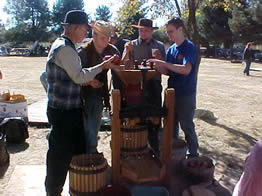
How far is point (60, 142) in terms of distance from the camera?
9.84 feet

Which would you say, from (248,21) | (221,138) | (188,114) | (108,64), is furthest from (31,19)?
(108,64)

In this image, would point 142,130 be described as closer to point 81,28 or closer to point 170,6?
point 81,28

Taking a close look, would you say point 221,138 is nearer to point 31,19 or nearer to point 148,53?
point 148,53

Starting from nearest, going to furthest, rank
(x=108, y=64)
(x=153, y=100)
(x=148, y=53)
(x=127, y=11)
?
(x=108, y=64)
(x=153, y=100)
(x=148, y=53)
(x=127, y=11)

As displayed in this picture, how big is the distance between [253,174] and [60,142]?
2.04 m

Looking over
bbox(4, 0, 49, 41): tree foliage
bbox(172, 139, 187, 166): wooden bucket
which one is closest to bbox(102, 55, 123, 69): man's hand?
bbox(172, 139, 187, 166): wooden bucket

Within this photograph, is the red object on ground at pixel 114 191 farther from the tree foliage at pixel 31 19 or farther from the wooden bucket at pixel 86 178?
the tree foliage at pixel 31 19

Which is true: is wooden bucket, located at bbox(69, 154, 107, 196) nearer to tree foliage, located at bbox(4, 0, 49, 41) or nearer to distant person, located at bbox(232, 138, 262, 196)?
distant person, located at bbox(232, 138, 262, 196)

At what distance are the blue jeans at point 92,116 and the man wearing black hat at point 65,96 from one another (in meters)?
0.61

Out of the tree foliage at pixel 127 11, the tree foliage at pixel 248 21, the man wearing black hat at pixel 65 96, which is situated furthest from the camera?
the tree foliage at pixel 248 21

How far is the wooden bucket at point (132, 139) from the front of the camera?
3748 mm

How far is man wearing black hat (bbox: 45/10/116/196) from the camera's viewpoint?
9.02 feet

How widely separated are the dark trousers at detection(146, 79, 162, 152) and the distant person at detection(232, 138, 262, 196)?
252cm

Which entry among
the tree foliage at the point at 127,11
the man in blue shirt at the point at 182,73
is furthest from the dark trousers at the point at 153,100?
the tree foliage at the point at 127,11
